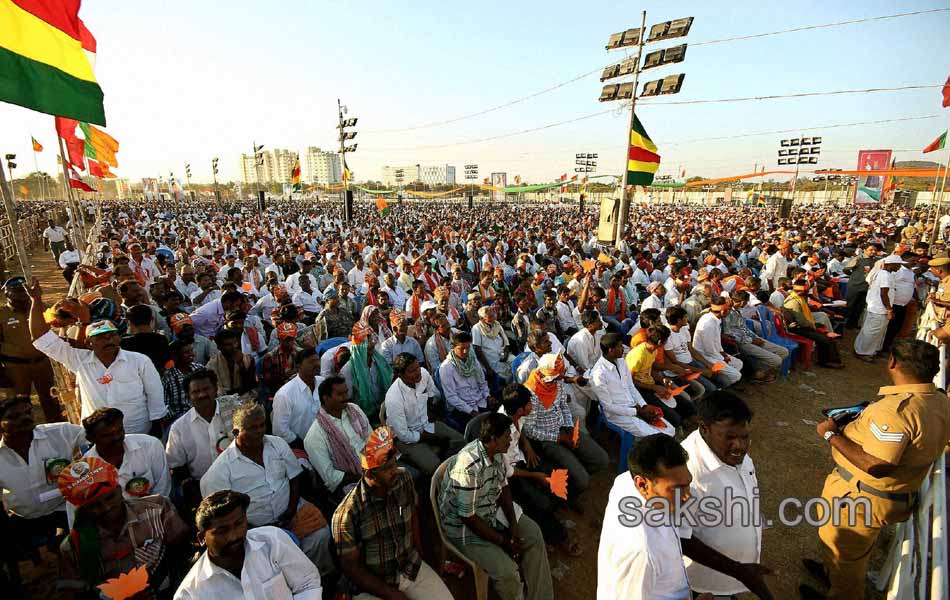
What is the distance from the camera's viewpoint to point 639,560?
178 cm

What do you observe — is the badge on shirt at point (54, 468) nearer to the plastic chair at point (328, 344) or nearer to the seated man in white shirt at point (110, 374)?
the seated man in white shirt at point (110, 374)

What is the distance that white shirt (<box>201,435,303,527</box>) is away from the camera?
2.74m

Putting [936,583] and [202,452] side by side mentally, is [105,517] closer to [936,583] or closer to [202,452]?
[202,452]

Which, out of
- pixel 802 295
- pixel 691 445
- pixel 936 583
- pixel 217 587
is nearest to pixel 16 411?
pixel 217 587

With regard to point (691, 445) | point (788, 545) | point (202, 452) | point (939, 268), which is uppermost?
point (939, 268)

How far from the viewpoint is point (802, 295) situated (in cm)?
697

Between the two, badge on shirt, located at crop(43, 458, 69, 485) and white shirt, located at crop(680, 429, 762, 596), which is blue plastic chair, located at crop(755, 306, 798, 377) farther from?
badge on shirt, located at crop(43, 458, 69, 485)

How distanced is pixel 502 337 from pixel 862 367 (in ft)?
20.8

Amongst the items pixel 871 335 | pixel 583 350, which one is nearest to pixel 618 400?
pixel 583 350

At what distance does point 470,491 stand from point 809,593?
2661 millimetres

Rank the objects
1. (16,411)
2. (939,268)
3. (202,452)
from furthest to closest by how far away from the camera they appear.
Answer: (939,268) → (202,452) → (16,411)

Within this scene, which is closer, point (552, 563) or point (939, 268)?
point (552, 563)

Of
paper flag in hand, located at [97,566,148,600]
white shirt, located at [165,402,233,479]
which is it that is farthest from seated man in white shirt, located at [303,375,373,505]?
paper flag in hand, located at [97,566,148,600]

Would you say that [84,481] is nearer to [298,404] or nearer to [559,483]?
[298,404]
